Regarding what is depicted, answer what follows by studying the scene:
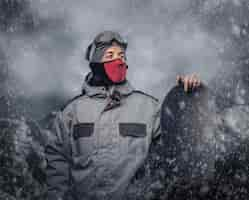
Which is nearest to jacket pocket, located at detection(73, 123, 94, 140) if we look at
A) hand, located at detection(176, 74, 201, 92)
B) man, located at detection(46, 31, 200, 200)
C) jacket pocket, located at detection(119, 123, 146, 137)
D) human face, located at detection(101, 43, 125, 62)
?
man, located at detection(46, 31, 200, 200)

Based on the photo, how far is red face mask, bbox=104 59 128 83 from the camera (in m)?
3.48

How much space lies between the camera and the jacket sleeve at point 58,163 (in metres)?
3.24

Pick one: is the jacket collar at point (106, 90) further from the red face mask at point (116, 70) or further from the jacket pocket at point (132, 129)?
the jacket pocket at point (132, 129)

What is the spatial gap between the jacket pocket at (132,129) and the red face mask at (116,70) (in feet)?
1.35

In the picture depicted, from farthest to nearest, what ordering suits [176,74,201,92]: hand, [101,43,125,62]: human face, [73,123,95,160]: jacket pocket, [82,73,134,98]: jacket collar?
1. [101,43,125,62]: human face
2. [82,73,134,98]: jacket collar
3. [73,123,95,160]: jacket pocket
4. [176,74,201,92]: hand

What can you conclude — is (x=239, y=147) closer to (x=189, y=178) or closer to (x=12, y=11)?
(x=189, y=178)

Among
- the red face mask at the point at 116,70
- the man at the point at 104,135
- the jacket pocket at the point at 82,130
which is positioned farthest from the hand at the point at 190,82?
the jacket pocket at the point at 82,130

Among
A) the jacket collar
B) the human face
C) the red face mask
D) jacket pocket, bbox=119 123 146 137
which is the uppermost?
the human face

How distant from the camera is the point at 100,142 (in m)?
3.22

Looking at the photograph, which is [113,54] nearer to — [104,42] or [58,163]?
[104,42]

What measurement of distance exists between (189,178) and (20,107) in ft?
11.6

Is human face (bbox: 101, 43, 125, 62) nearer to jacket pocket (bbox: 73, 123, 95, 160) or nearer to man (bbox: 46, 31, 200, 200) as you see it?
man (bbox: 46, 31, 200, 200)

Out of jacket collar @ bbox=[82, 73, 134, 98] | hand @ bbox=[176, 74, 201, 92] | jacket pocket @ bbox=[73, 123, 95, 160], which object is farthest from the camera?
jacket collar @ bbox=[82, 73, 134, 98]

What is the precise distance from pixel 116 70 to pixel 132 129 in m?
0.53
